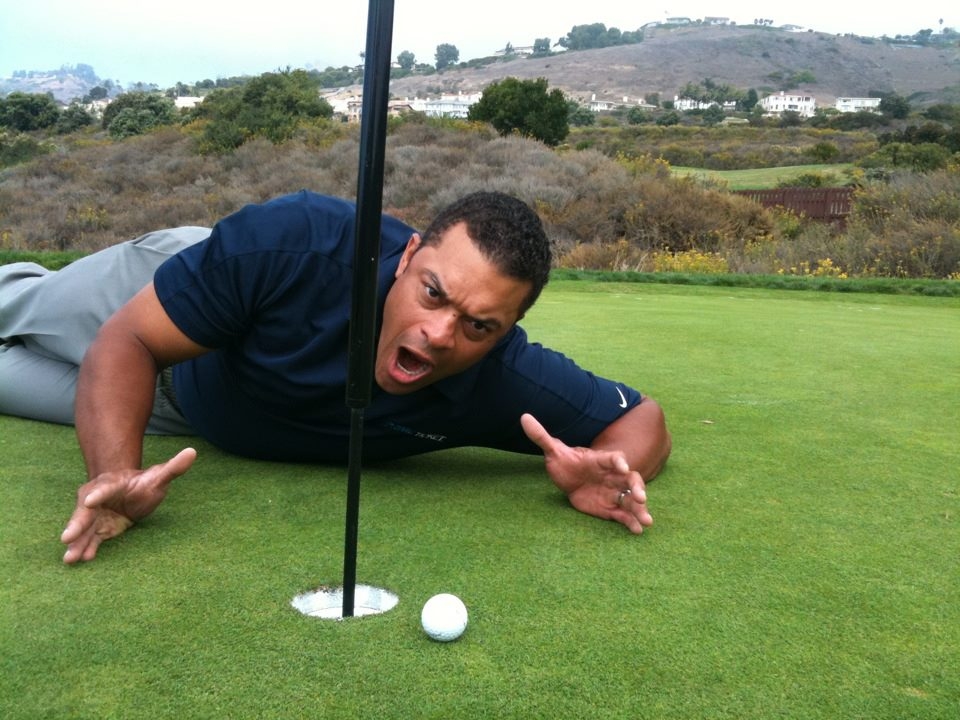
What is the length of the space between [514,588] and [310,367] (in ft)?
3.23

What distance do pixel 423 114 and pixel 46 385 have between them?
25.6 meters

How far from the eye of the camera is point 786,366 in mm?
5129

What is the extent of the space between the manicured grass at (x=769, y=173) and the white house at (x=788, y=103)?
32.6 metres

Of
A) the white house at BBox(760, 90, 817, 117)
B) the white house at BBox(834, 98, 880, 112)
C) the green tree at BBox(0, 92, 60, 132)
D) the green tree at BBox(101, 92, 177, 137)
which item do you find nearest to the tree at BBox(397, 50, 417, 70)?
the green tree at BBox(101, 92, 177, 137)

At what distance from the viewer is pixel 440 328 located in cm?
245

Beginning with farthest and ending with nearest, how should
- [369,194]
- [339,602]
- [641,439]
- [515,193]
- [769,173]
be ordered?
[769,173], [515,193], [641,439], [339,602], [369,194]

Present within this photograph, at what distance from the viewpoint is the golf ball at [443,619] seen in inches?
71.7

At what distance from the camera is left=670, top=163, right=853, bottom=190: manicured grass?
111 feet

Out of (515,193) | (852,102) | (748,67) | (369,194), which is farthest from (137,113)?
(748,67)

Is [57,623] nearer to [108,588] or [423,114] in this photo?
[108,588]

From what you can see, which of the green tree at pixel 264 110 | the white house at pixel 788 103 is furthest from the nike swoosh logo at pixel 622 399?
the white house at pixel 788 103

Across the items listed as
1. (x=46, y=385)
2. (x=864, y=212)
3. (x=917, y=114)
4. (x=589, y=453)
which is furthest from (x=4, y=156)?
(x=917, y=114)

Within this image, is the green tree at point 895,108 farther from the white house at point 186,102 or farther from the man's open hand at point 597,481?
the man's open hand at point 597,481

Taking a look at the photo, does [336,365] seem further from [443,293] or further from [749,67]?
[749,67]
